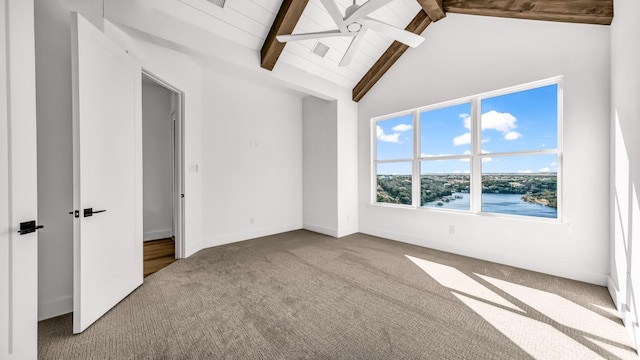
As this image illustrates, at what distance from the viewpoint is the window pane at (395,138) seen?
431cm

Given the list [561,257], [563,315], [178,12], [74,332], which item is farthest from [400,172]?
[74,332]

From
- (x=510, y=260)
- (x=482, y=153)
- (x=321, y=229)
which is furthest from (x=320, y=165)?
(x=510, y=260)

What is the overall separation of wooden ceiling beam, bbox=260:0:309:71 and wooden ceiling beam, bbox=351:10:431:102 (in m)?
1.89

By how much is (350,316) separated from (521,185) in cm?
286

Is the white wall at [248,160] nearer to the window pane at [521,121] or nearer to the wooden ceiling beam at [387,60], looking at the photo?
the wooden ceiling beam at [387,60]

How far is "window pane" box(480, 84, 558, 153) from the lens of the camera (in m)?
2.91

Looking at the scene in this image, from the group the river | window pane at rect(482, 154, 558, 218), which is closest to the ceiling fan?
window pane at rect(482, 154, 558, 218)

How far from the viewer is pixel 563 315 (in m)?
2.03

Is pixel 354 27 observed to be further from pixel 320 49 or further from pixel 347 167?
pixel 347 167

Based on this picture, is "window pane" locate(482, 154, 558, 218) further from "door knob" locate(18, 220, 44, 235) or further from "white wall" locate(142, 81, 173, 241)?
"white wall" locate(142, 81, 173, 241)

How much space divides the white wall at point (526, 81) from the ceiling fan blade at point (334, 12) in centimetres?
201

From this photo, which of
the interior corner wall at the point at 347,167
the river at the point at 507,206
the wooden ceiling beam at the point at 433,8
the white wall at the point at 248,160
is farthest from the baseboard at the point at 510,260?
the wooden ceiling beam at the point at 433,8

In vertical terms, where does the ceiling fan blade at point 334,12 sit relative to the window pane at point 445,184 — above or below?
above

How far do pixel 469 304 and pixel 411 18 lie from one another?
4.05m
